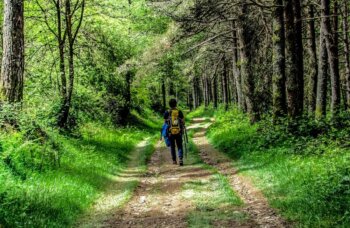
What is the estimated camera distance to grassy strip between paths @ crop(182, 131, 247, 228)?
291 inches

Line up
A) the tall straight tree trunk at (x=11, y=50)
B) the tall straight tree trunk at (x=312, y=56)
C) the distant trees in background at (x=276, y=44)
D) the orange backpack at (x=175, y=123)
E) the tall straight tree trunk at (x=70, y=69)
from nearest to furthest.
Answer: the tall straight tree trunk at (x=11, y=50) → the orange backpack at (x=175, y=123) → the distant trees in background at (x=276, y=44) → the tall straight tree trunk at (x=70, y=69) → the tall straight tree trunk at (x=312, y=56)

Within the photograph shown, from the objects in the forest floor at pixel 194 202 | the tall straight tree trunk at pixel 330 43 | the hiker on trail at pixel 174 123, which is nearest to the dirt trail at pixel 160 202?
the forest floor at pixel 194 202

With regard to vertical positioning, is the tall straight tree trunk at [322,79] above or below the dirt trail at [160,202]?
above

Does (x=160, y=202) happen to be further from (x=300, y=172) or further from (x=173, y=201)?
(x=300, y=172)

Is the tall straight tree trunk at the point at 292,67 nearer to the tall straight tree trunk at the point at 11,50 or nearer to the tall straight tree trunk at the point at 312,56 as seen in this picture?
the tall straight tree trunk at the point at 312,56

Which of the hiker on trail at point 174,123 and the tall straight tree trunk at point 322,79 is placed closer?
the hiker on trail at point 174,123

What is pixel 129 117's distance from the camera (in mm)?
33250

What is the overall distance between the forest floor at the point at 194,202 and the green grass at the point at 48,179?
2.89ft

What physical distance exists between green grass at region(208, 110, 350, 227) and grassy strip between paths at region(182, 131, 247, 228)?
0.79 meters

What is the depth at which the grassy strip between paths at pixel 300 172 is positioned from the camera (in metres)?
6.95

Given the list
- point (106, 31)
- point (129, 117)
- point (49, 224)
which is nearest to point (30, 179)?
point (49, 224)

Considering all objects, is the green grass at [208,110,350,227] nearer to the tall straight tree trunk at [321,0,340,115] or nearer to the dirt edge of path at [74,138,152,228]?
the dirt edge of path at [74,138,152,228]

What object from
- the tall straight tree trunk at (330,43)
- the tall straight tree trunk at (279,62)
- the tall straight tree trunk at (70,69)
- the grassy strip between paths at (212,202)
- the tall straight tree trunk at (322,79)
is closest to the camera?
the grassy strip between paths at (212,202)

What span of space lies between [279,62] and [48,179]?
32.2ft
